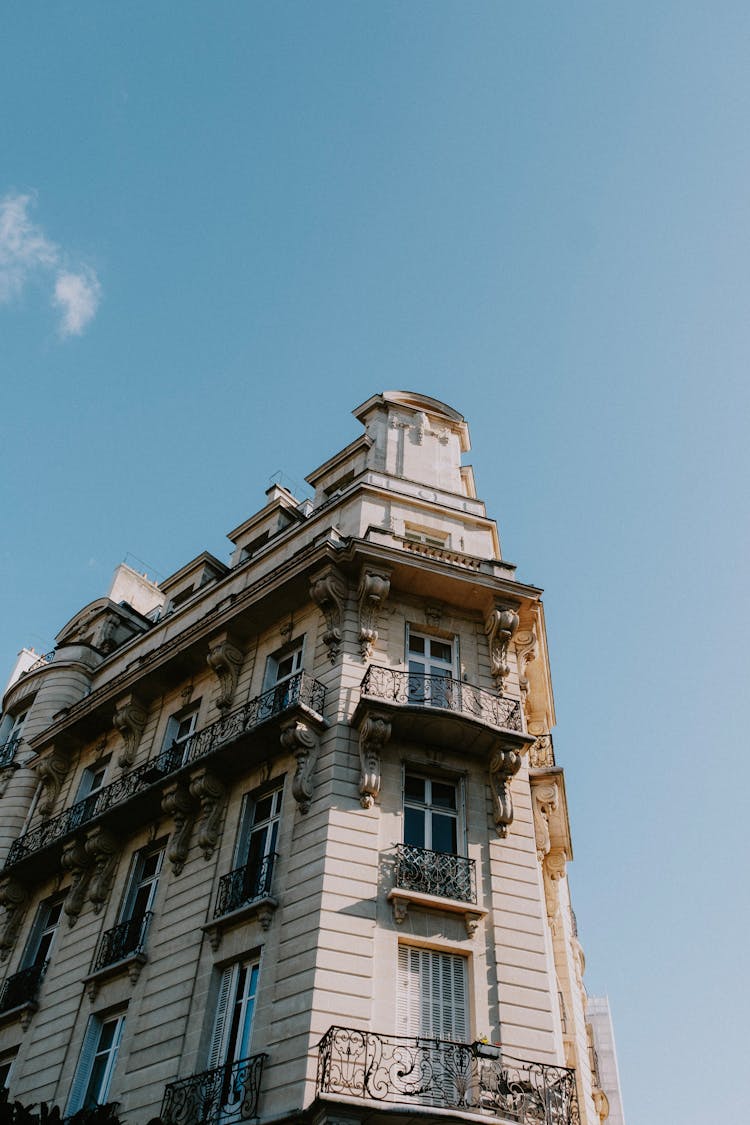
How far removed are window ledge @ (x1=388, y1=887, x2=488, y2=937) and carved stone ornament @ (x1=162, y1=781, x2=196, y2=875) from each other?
4.98m

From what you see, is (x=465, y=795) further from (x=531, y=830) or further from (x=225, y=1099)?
(x=225, y=1099)

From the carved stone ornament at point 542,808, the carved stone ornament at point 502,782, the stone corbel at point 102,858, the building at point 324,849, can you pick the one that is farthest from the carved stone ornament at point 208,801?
the carved stone ornament at point 542,808

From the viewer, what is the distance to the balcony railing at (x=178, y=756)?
17766mm

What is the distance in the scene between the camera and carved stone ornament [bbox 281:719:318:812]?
16.0 metres

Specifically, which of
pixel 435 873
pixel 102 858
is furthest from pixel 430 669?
pixel 102 858

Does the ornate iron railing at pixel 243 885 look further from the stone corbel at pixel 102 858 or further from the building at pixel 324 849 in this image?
the stone corbel at pixel 102 858

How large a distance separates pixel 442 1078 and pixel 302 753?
223 inches

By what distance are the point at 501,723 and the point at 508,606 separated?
291cm

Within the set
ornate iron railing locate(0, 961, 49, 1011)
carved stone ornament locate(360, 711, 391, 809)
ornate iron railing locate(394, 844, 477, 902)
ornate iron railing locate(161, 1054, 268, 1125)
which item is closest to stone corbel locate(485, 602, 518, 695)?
carved stone ornament locate(360, 711, 391, 809)

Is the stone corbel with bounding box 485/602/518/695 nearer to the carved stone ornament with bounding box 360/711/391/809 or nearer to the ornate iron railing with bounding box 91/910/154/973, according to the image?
the carved stone ornament with bounding box 360/711/391/809

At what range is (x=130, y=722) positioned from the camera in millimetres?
22359

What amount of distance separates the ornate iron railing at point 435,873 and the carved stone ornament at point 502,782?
3.68 feet

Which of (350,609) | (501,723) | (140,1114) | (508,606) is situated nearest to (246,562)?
(350,609)

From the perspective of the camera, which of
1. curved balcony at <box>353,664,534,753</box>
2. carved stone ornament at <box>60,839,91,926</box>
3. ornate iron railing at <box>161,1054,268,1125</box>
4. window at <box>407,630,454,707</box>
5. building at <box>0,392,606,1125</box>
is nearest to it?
ornate iron railing at <box>161,1054,268,1125</box>
